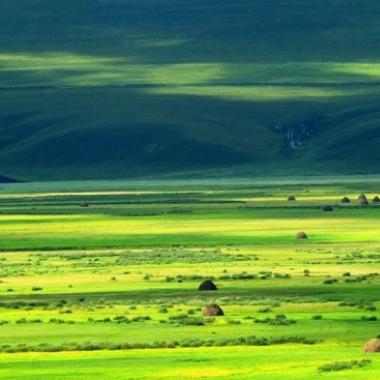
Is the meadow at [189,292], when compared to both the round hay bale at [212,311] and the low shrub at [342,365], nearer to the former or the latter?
the low shrub at [342,365]

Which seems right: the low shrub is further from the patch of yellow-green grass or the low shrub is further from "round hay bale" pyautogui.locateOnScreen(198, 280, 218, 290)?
"round hay bale" pyautogui.locateOnScreen(198, 280, 218, 290)

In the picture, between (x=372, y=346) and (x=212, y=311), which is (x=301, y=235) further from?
(x=372, y=346)

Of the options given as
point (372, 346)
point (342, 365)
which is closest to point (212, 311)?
point (372, 346)

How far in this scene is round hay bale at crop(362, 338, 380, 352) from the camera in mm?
32719

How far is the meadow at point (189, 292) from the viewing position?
3231 centimetres

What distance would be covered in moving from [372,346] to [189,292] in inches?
607

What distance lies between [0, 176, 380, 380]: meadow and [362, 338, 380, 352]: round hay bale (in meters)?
0.41

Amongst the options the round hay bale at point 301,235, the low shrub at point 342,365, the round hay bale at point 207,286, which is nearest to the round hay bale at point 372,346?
the low shrub at point 342,365

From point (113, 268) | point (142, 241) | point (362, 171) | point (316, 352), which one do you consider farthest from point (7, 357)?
point (362, 171)

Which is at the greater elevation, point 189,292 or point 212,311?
point 189,292

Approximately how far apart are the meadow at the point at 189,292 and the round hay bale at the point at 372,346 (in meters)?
0.41

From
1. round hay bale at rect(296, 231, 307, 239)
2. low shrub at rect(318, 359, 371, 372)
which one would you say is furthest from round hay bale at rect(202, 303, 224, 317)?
round hay bale at rect(296, 231, 307, 239)

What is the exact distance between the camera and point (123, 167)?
634ft

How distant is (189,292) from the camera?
157 feet
